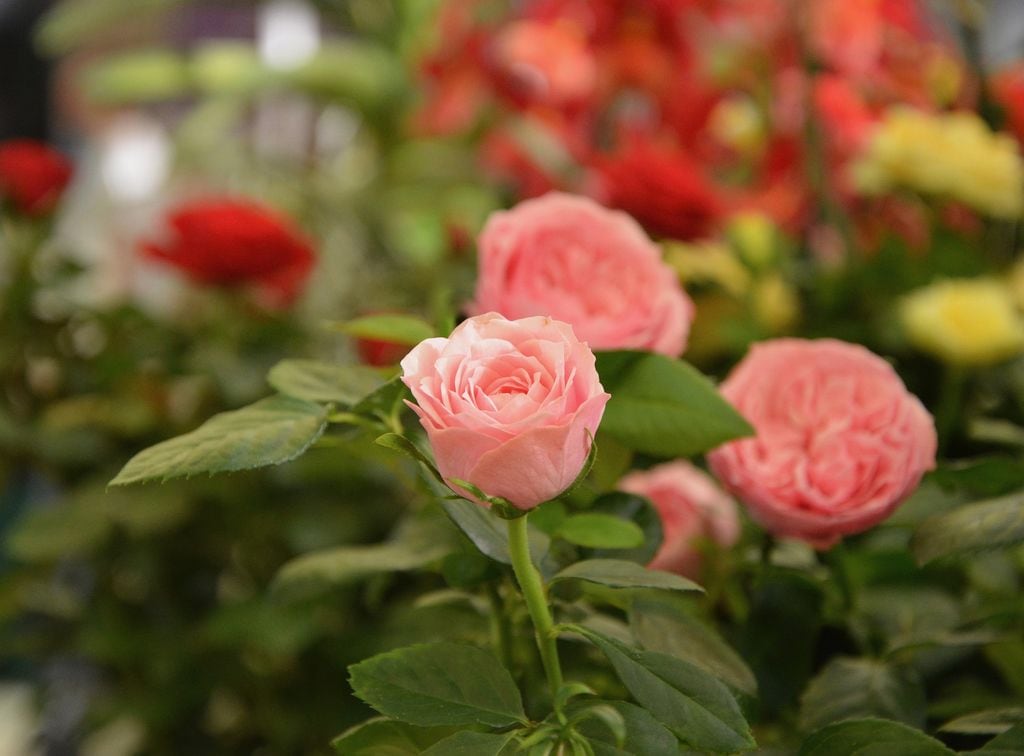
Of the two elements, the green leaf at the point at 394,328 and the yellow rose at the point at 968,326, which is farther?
the yellow rose at the point at 968,326

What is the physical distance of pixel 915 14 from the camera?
970mm

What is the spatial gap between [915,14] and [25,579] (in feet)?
2.92

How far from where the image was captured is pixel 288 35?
4.17 ft

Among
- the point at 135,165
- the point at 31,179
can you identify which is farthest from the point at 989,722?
the point at 135,165

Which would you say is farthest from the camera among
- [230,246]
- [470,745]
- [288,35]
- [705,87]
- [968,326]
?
[288,35]

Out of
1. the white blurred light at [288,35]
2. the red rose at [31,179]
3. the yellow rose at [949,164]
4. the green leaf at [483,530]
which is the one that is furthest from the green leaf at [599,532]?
the white blurred light at [288,35]

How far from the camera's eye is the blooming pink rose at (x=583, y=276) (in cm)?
34

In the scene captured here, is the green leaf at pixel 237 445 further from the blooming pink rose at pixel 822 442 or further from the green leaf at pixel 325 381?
the blooming pink rose at pixel 822 442

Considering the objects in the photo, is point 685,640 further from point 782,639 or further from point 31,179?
point 31,179

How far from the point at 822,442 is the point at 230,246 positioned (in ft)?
1.46

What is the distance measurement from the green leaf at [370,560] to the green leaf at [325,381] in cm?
6

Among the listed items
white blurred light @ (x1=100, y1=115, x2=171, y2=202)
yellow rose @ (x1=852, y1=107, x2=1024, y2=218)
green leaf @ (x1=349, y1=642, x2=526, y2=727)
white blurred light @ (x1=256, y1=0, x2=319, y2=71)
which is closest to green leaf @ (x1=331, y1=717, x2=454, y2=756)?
green leaf @ (x1=349, y1=642, x2=526, y2=727)

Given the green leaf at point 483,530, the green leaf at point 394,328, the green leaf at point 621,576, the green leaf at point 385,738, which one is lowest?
the green leaf at point 385,738

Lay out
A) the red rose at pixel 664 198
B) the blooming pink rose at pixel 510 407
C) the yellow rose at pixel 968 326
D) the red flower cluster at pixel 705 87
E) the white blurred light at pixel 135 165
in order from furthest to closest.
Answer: the white blurred light at pixel 135 165
the red flower cluster at pixel 705 87
the red rose at pixel 664 198
the yellow rose at pixel 968 326
the blooming pink rose at pixel 510 407
